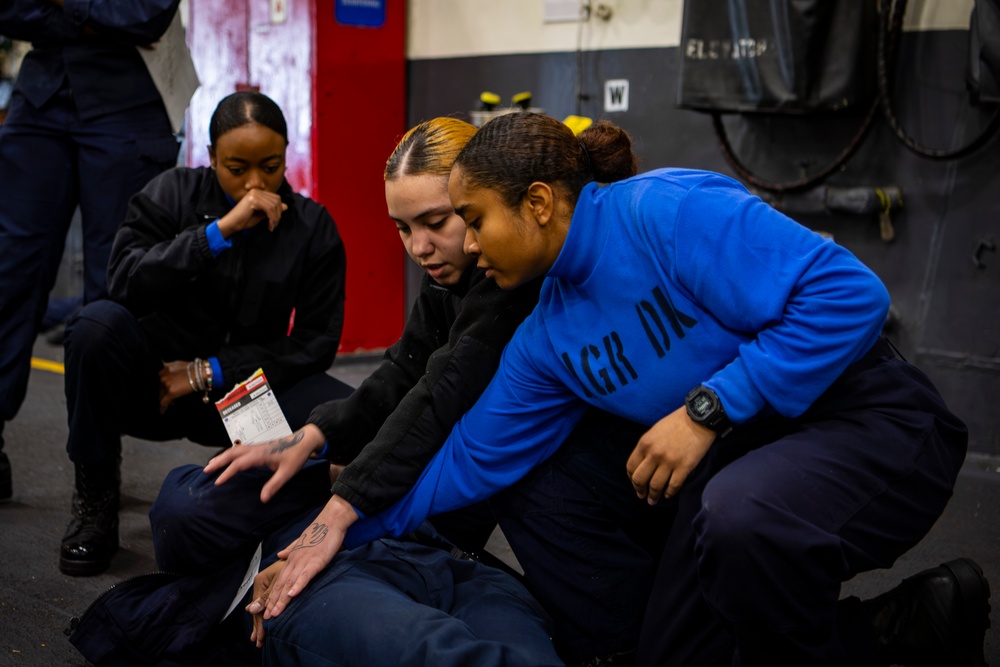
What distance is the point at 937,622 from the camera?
1496mm

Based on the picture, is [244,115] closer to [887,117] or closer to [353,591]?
[353,591]

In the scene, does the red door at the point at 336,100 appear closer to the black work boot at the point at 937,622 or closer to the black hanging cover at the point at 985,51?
the black hanging cover at the point at 985,51

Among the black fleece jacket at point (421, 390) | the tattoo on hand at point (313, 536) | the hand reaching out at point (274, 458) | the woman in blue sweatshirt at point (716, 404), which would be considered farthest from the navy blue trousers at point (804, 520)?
the hand reaching out at point (274, 458)

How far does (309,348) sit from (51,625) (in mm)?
801

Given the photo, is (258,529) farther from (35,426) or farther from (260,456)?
(35,426)

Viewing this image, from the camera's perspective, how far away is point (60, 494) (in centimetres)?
263

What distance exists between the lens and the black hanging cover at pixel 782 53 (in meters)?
3.02

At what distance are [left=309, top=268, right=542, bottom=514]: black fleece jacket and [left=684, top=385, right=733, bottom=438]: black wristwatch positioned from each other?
0.44 metres

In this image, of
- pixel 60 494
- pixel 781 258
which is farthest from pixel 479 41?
pixel 781 258

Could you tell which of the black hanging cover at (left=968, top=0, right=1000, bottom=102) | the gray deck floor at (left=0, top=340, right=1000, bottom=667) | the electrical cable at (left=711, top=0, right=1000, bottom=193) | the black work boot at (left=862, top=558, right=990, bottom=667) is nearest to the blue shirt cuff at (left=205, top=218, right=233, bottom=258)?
the gray deck floor at (left=0, top=340, right=1000, bottom=667)

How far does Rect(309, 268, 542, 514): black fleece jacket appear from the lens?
1599mm

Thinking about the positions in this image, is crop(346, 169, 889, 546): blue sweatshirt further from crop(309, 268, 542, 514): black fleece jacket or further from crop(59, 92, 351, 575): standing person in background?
crop(59, 92, 351, 575): standing person in background

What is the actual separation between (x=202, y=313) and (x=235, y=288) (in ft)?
0.37

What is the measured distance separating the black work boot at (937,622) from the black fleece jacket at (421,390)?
734 millimetres
